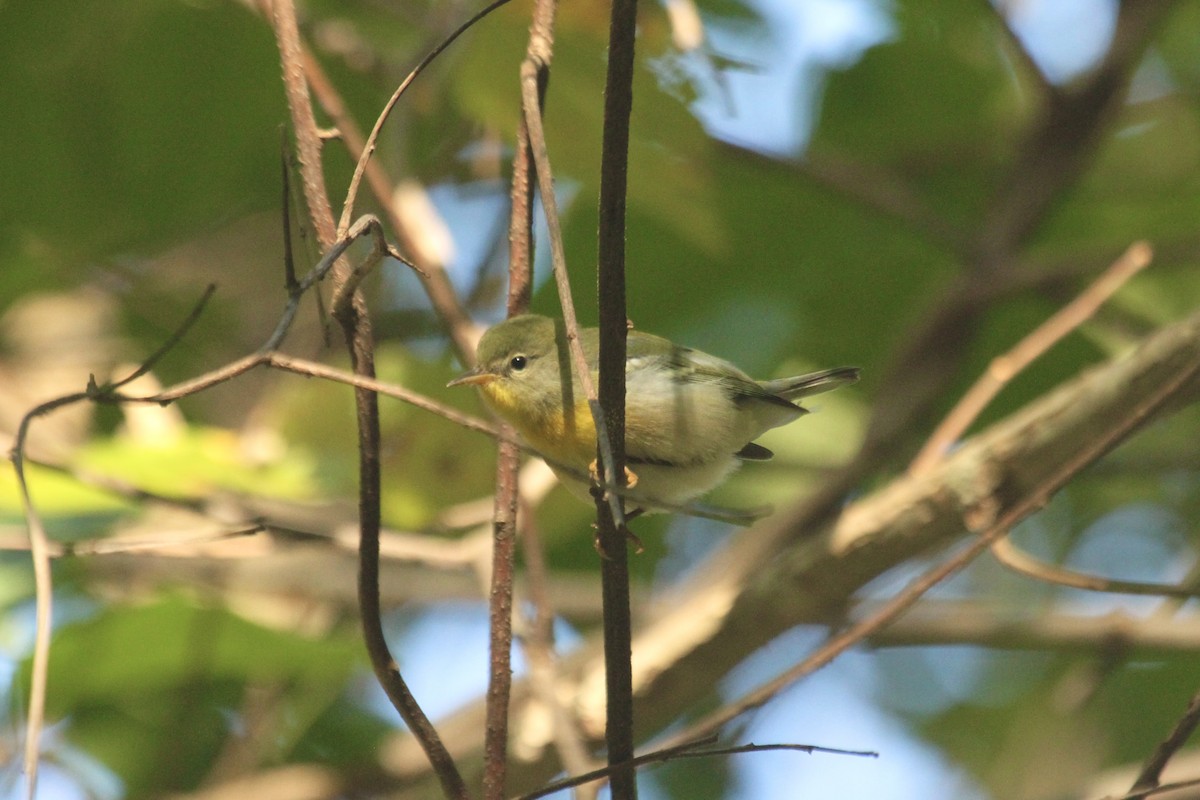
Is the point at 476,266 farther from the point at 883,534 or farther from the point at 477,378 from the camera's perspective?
the point at 883,534

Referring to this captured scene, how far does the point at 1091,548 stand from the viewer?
5.86 metres

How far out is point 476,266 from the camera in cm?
404

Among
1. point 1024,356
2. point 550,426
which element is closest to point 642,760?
point 550,426

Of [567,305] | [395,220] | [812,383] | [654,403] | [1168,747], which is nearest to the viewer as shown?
[567,305]

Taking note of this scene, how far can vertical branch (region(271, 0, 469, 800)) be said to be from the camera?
4.68 feet

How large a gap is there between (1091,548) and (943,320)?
2618 mm

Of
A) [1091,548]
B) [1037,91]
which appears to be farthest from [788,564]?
[1091,548]

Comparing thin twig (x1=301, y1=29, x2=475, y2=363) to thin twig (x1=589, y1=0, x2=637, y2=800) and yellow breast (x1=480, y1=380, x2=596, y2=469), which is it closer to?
yellow breast (x1=480, y1=380, x2=596, y2=469)

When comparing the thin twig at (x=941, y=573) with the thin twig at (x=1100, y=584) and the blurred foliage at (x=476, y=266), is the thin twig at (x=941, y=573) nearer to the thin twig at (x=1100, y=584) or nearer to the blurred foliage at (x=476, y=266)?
the thin twig at (x=1100, y=584)

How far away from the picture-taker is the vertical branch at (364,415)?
Answer: 143cm

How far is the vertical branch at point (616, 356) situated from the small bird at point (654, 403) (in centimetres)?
79

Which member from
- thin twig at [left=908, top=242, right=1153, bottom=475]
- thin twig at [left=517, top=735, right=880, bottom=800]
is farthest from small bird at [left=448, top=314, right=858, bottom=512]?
thin twig at [left=517, top=735, right=880, bottom=800]

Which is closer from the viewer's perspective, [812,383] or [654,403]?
[654,403]

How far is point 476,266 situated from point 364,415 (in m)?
2.64
